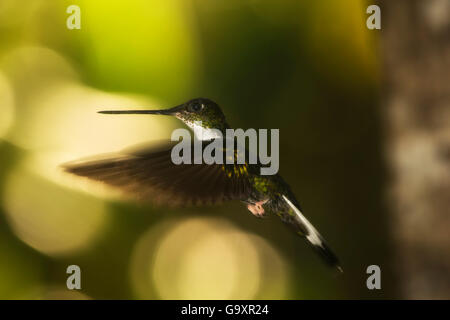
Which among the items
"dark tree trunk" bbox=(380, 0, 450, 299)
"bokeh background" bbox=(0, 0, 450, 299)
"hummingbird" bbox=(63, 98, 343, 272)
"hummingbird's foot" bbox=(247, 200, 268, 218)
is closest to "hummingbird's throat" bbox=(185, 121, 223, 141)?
"hummingbird" bbox=(63, 98, 343, 272)

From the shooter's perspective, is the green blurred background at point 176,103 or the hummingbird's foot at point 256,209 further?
the green blurred background at point 176,103

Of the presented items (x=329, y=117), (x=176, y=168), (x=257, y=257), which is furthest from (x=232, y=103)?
(x=176, y=168)

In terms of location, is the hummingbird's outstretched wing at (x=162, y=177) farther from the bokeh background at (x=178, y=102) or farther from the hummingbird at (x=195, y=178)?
the bokeh background at (x=178, y=102)

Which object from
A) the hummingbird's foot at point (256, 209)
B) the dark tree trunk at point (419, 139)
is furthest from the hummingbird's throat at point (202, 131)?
the dark tree trunk at point (419, 139)

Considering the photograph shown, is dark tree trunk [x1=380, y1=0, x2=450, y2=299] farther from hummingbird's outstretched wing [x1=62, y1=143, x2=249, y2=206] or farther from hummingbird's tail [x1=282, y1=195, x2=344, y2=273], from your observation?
hummingbird's outstretched wing [x1=62, y1=143, x2=249, y2=206]

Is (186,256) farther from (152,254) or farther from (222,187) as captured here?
(222,187)

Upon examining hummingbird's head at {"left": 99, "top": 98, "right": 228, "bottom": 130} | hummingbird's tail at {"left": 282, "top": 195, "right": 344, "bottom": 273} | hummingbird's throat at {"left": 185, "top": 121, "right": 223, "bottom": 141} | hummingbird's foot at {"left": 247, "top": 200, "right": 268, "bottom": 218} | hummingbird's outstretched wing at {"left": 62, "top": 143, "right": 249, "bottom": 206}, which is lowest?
hummingbird's tail at {"left": 282, "top": 195, "right": 344, "bottom": 273}
